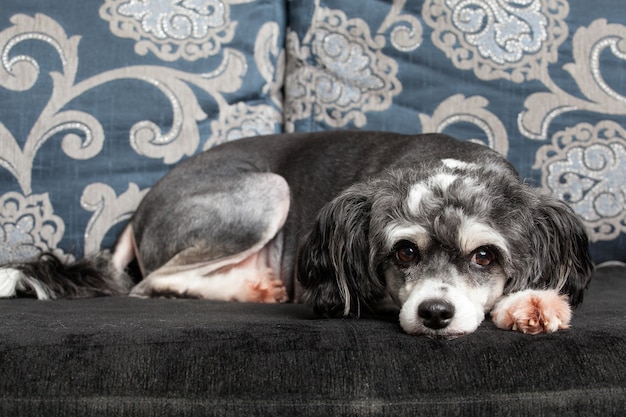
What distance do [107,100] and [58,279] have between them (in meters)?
0.84

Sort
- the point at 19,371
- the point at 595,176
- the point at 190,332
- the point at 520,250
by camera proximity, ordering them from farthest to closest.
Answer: the point at 595,176 < the point at 520,250 < the point at 190,332 < the point at 19,371

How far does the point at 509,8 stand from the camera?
332 cm

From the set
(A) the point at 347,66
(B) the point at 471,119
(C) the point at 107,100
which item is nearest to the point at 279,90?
(A) the point at 347,66

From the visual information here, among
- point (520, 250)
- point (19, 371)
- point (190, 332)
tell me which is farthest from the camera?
point (520, 250)

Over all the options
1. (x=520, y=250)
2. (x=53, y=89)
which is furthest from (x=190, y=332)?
(x=53, y=89)

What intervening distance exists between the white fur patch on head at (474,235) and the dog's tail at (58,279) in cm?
143

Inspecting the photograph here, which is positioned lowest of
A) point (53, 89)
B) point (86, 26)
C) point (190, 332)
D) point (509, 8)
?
point (190, 332)

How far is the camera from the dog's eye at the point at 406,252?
223cm

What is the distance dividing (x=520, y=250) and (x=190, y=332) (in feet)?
3.19

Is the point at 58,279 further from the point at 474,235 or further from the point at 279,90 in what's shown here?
the point at 474,235

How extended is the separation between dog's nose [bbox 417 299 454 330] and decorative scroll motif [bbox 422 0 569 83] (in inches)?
61.6

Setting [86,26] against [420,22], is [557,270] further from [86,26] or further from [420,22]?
[86,26]

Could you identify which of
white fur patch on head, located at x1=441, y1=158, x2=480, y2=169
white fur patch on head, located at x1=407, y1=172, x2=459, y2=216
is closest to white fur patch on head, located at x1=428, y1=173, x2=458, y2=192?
white fur patch on head, located at x1=407, y1=172, x2=459, y2=216

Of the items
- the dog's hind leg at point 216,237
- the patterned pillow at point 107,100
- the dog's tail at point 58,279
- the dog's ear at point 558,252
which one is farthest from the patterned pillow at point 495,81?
the dog's tail at point 58,279
